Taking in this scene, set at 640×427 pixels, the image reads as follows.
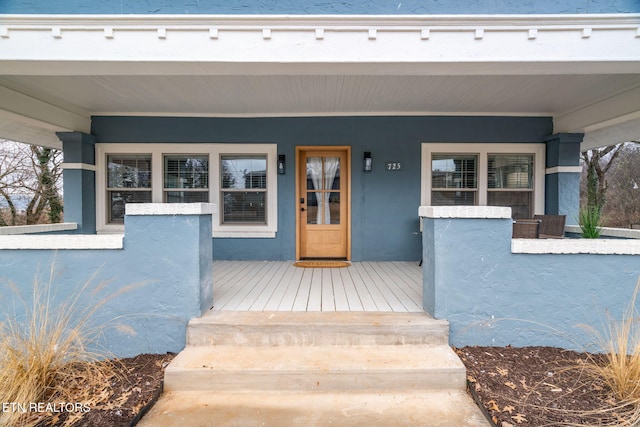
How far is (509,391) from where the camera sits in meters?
1.89

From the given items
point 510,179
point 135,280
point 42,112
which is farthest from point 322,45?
point 42,112

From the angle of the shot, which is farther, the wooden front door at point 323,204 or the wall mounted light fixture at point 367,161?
the wooden front door at point 323,204

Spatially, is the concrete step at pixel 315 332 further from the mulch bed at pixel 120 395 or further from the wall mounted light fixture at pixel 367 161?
the wall mounted light fixture at pixel 367 161

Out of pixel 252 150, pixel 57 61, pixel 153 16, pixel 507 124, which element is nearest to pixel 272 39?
pixel 153 16

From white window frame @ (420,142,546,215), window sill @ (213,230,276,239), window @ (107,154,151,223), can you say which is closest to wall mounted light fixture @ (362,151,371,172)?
white window frame @ (420,142,546,215)

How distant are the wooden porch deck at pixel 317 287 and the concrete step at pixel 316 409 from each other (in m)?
0.71

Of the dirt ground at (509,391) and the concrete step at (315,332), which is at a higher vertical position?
the concrete step at (315,332)

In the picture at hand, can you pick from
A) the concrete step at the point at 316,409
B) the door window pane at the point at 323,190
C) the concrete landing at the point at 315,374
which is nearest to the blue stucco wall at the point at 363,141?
the door window pane at the point at 323,190

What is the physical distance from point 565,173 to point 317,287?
4.22m

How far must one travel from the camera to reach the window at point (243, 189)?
4828 mm

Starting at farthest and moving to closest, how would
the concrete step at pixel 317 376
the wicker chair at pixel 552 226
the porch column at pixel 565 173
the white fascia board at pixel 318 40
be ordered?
1. the porch column at pixel 565 173
2. the wicker chair at pixel 552 226
3. the white fascia board at pixel 318 40
4. the concrete step at pixel 317 376

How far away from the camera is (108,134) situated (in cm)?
474

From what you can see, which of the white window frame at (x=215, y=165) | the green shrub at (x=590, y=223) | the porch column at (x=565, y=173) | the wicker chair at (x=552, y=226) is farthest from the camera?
the white window frame at (x=215, y=165)

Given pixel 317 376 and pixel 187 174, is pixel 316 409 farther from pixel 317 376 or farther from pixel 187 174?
pixel 187 174
